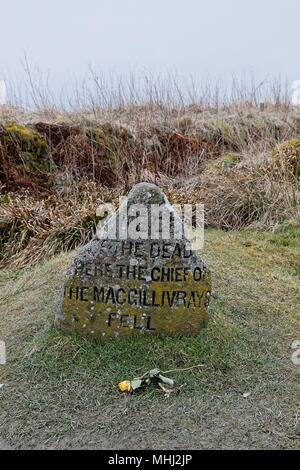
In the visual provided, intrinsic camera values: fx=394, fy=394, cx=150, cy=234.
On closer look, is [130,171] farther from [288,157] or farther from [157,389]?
[157,389]

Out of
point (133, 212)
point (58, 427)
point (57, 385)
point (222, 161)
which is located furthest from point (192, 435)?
point (222, 161)

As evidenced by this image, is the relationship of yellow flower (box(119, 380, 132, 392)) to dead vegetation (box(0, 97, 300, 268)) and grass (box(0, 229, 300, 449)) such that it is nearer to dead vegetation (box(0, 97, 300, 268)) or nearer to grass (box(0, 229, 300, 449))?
grass (box(0, 229, 300, 449))

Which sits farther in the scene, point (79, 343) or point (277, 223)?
point (277, 223)

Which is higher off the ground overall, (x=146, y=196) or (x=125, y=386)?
(x=146, y=196)

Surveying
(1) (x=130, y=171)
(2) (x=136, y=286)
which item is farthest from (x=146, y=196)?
(1) (x=130, y=171)

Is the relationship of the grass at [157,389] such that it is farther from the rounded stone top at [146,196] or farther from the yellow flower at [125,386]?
the rounded stone top at [146,196]

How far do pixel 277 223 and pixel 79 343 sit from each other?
3.84 meters

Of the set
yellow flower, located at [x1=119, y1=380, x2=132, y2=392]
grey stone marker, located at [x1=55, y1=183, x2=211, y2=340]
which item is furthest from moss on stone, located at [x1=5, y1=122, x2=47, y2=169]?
yellow flower, located at [x1=119, y1=380, x2=132, y2=392]

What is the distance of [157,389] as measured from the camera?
2.45m

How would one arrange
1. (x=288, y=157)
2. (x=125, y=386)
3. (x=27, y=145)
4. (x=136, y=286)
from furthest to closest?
1. (x=27, y=145)
2. (x=288, y=157)
3. (x=136, y=286)
4. (x=125, y=386)

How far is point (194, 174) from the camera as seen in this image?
7.81 metres

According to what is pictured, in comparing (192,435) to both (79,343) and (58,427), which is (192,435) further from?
(79,343)

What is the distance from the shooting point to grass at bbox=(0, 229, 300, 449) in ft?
7.00
